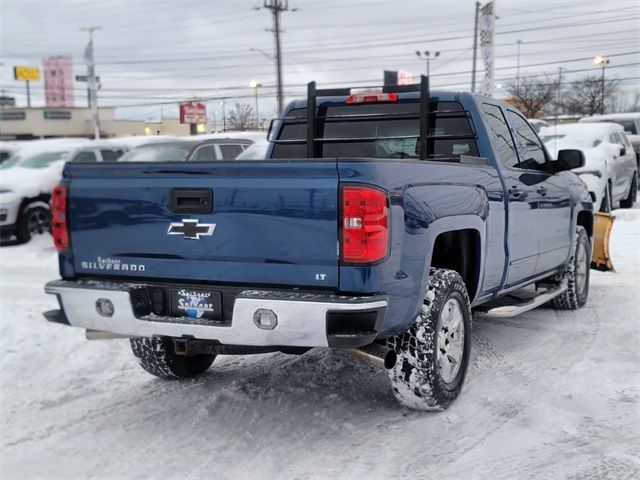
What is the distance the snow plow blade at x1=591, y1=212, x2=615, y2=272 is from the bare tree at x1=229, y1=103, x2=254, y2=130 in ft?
13.6

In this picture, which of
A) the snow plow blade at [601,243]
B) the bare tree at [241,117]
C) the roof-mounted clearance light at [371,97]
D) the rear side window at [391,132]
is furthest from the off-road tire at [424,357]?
the snow plow blade at [601,243]

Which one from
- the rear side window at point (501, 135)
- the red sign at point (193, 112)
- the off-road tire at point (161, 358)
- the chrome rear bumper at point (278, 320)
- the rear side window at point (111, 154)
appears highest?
the red sign at point (193, 112)

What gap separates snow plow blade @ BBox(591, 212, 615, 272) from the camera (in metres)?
8.18

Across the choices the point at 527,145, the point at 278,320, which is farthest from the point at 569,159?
the point at 278,320

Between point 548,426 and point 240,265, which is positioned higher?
point 240,265

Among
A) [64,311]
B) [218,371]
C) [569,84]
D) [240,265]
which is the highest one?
[569,84]

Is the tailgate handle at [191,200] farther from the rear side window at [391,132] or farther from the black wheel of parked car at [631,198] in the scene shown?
the black wheel of parked car at [631,198]

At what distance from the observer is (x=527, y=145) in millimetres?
6109

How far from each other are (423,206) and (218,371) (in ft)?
7.42

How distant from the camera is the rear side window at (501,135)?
17.7ft

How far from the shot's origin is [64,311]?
165 inches

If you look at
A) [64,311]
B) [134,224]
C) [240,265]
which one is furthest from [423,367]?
[64,311]

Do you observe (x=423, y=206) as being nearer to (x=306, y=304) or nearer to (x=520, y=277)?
(x=306, y=304)

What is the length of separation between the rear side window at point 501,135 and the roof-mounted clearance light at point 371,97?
26.9 inches
